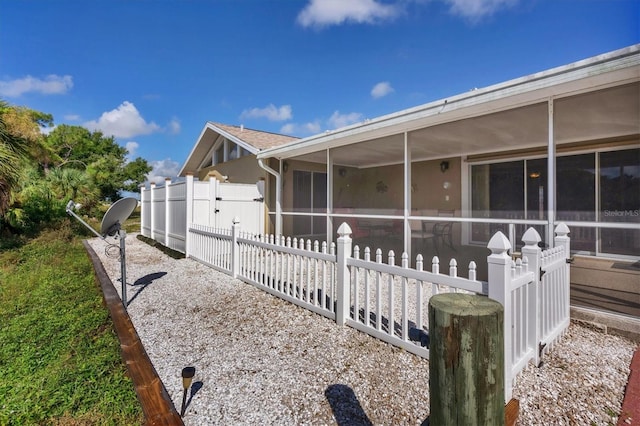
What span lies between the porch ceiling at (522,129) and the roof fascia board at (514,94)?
0.97 ft

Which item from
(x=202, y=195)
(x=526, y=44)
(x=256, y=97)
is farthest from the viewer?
(x=256, y=97)

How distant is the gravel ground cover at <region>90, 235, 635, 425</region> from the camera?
226cm

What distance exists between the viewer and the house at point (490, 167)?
4.09 m

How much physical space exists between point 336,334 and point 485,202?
722 centimetres

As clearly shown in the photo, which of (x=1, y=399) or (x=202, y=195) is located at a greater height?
(x=202, y=195)

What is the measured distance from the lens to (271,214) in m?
9.97

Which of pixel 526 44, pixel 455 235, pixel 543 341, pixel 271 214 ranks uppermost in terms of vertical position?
pixel 526 44

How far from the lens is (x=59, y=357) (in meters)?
3.18

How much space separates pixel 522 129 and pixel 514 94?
2.40 m

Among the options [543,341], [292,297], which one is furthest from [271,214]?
[543,341]

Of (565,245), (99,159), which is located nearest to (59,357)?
(565,245)

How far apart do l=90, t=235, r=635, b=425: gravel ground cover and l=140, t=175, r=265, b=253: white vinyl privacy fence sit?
14.5 ft

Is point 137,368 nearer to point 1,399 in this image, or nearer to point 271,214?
point 1,399

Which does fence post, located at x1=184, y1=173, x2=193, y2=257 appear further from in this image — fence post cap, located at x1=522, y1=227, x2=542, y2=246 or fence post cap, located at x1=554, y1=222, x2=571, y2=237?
fence post cap, located at x1=554, y1=222, x2=571, y2=237
